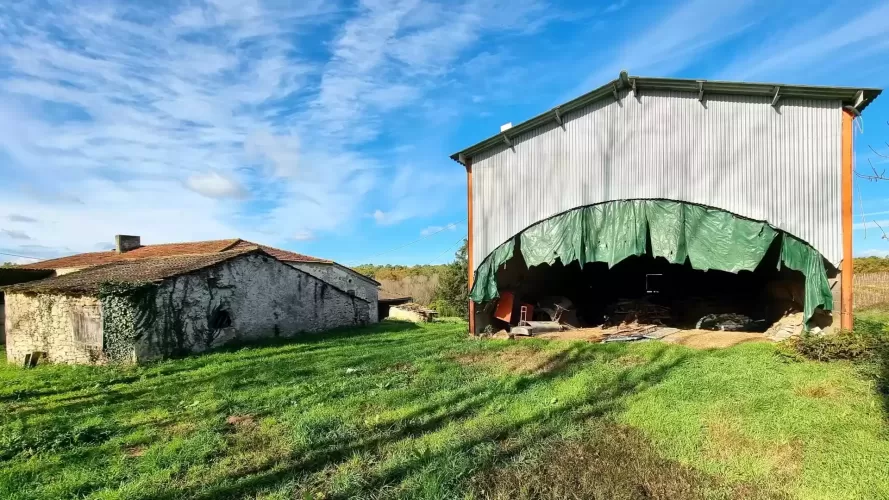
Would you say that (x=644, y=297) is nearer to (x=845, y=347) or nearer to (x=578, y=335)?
(x=578, y=335)

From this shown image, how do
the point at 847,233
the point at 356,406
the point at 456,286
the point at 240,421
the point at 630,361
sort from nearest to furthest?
the point at 240,421
the point at 356,406
the point at 630,361
the point at 847,233
the point at 456,286

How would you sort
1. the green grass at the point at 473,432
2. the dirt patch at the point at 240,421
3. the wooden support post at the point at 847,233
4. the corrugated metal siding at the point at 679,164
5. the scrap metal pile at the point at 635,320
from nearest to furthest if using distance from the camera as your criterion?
the green grass at the point at 473,432 < the dirt patch at the point at 240,421 < the wooden support post at the point at 847,233 < the corrugated metal siding at the point at 679,164 < the scrap metal pile at the point at 635,320

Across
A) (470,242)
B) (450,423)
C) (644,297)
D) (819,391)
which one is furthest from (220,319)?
(819,391)

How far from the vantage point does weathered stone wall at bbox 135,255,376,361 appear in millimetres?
13461

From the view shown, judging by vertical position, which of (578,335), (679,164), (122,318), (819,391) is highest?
(679,164)

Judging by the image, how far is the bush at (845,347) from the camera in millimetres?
8258

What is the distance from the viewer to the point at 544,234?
13.3m

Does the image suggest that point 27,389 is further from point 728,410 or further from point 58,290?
point 728,410

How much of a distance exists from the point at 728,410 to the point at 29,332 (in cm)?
1873

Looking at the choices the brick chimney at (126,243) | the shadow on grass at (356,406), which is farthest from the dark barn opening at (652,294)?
the brick chimney at (126,243)

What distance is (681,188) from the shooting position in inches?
455

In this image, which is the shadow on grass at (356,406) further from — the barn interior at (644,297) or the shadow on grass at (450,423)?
the barn interior at (644,297)

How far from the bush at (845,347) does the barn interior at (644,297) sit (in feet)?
9.07

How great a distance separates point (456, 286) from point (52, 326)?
18.2 metres
